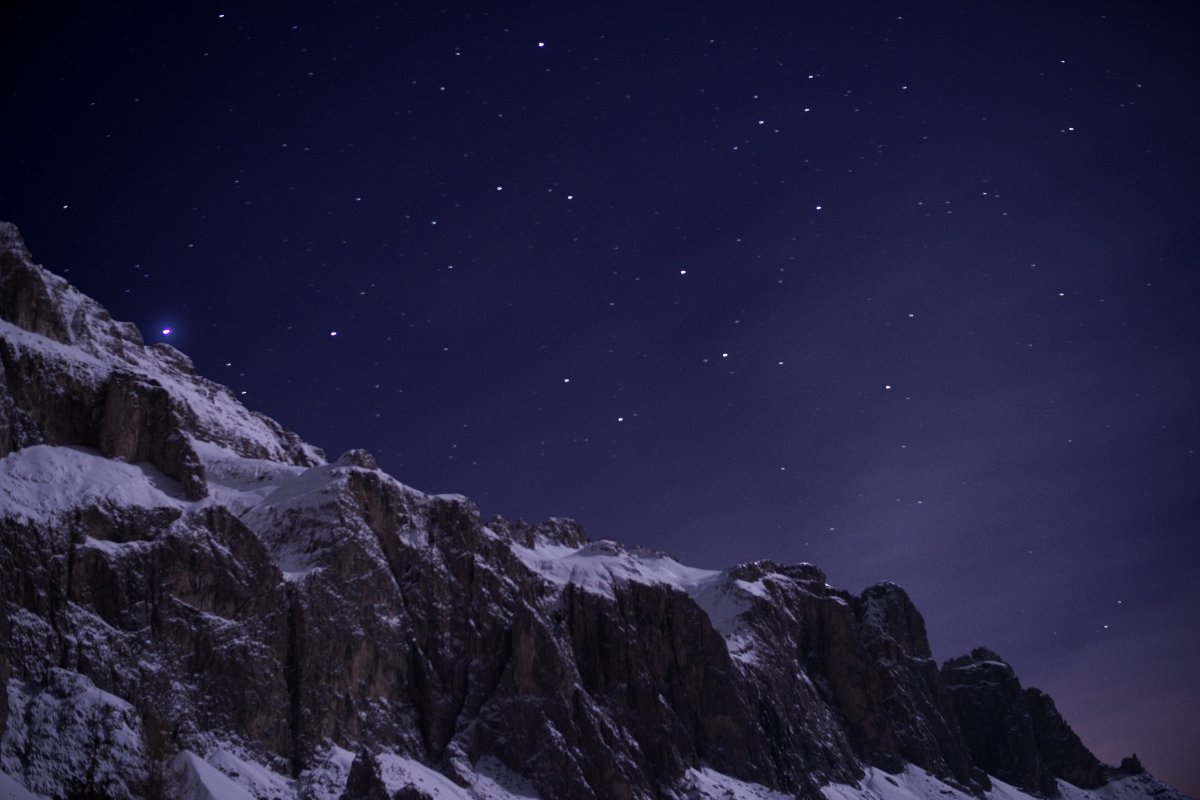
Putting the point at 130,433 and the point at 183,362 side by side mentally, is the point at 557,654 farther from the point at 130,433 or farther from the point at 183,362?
the point at 183,362

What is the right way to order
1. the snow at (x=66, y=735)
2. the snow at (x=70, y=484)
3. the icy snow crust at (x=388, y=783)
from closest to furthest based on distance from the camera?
the snow at (x=66, y=735), the icy snow crust at (x=388, y=783), the snow at (x=70, y=484)

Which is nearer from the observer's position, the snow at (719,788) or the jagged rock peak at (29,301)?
the jagged rock peak at (29,301)

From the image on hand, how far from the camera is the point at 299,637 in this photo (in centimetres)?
11062

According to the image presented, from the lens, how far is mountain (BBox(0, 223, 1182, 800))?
91.0 m

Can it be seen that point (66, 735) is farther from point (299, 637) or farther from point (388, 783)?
point (388, 783)

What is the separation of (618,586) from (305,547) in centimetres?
6036

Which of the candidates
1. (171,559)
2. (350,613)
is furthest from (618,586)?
(171,559)

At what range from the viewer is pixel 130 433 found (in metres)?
118

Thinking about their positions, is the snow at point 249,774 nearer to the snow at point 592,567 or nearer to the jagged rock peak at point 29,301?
the jagged rock peak at point 29,301

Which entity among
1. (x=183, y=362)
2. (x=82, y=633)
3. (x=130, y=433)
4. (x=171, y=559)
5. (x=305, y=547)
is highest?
(x=183, y=362)

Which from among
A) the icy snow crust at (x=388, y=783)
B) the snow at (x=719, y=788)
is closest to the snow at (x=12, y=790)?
the icy snow crust at (x=388, y=783)

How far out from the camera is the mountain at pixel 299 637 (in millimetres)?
91000

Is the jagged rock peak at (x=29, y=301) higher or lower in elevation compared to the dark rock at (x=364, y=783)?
higher

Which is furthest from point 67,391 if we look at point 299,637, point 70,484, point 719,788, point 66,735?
point 719,788
